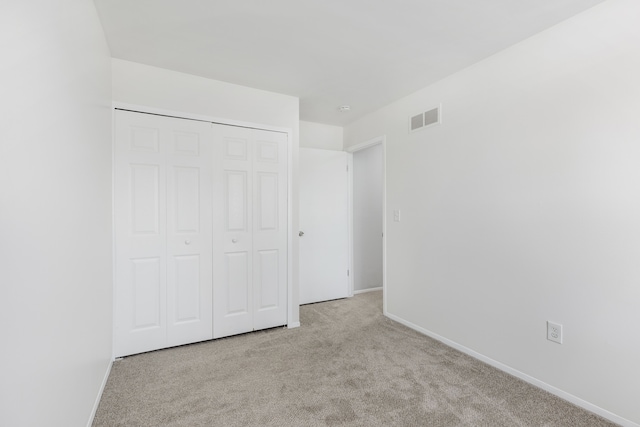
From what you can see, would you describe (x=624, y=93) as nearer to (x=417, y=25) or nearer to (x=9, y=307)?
(x=417, y=25)

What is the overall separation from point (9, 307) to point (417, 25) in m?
2.41

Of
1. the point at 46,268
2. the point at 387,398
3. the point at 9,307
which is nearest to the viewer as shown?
the point at 9,307

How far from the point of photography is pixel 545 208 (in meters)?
2.00

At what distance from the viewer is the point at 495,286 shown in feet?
7.57

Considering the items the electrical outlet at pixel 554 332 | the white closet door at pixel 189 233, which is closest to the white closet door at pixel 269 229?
the white closet door at pixel 189 233

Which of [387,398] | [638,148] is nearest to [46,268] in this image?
[387,398]

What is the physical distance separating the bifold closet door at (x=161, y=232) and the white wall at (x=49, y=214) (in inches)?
23.0

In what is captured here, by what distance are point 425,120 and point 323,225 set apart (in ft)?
5.92

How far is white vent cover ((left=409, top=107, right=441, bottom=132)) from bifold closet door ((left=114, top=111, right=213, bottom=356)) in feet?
6.58

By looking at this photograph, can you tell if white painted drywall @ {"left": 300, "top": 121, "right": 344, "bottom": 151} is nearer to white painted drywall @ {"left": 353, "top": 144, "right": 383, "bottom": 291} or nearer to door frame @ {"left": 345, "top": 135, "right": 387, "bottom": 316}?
door frame @ {"left": 345, "top": 135, "right": 387, "bottom": 316}

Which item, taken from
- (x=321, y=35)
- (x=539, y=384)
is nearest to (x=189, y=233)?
(x=321, y=35)

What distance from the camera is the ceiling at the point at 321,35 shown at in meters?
1.79

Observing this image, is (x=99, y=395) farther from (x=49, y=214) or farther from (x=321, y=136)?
(x=321, y=136)

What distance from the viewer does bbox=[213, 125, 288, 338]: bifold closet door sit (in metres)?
2.79
